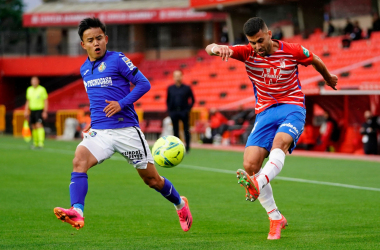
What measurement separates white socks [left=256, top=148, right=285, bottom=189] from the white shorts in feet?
4.15

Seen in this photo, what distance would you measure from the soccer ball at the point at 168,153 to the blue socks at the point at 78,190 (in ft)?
4.97

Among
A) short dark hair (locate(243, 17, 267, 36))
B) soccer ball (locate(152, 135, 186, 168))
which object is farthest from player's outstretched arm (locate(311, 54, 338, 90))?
soccer ball (locate(152, 135, 186, 168))

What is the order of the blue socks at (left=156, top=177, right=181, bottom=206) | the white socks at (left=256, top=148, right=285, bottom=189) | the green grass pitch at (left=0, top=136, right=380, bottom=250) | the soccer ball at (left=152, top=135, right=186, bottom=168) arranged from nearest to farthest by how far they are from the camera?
the white socks at (left=256, top=148, right=285, bottom=189) < the green grass pitch at (left=0, top=136, right=380, bottom=250) < the blue socks at (left=156, top=177, right=181, bottom=206) < the soccer ball at (left=152, top=135, right=186, bottom=168)

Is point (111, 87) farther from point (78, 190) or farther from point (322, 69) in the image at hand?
point (322, 69)

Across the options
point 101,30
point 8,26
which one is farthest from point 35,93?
point 8,26

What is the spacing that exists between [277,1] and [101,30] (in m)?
27.2

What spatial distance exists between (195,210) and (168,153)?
111 cm

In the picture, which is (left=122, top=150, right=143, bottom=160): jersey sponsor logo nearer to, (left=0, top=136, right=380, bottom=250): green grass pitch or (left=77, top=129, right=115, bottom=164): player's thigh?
(left=77, top=129, right=115, bottom=164): player's thigh

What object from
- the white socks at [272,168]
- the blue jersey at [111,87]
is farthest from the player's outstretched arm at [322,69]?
the blue jersey at [111,87]

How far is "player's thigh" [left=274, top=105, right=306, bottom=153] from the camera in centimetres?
605

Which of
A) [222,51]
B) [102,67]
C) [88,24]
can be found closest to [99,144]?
[102,67]

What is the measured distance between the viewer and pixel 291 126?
6141 mm

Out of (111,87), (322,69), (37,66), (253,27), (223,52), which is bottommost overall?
(37,66)

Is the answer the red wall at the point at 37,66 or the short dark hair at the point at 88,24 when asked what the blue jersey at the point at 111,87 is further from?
the red wall at the point at 37,66
